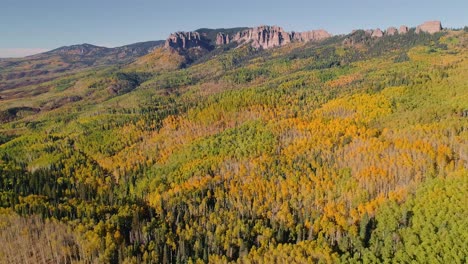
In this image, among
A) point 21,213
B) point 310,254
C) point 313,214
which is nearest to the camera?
point 310,254

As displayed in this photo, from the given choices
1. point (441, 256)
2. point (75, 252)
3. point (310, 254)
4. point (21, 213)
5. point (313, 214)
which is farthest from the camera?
point (21, 213)

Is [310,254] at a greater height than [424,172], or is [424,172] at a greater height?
[424,172]

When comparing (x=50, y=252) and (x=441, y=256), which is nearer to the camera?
(x=441, y=256)

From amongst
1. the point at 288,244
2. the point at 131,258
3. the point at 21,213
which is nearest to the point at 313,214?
the point at 288,244

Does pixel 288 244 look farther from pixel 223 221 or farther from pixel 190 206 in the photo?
pixel 190 206

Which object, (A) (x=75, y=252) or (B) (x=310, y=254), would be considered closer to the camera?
(B) (x=310, y=254)

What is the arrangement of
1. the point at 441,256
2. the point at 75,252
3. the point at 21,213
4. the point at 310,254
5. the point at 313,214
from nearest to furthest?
1. the point at 441,256
2. the point at 310,254
3. the point at 75,252
4. the point at 313,214
5. the point at 21,213

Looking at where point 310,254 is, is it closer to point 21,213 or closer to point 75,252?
point 75,252

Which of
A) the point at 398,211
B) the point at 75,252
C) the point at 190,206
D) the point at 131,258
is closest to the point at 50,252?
the point at 75,252

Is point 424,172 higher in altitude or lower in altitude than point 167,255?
higher
